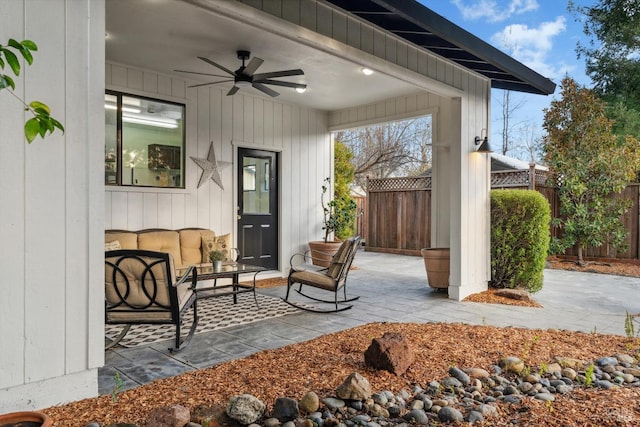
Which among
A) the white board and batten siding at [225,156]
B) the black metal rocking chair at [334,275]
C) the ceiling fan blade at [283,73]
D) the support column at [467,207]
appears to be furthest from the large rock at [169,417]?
the support column at [467,207]

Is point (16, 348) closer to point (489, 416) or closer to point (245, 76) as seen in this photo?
point (489, 416)

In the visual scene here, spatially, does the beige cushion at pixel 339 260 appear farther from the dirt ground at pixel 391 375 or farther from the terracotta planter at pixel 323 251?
the terracotta planter at pixel 323 251

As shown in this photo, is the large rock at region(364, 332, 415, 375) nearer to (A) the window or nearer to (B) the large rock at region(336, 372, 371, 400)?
A: (B) the large rock at region(336, 372, 371, 400)

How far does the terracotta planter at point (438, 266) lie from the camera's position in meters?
5.63

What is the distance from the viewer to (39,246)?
2.14 meters

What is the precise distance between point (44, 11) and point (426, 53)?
392 cm

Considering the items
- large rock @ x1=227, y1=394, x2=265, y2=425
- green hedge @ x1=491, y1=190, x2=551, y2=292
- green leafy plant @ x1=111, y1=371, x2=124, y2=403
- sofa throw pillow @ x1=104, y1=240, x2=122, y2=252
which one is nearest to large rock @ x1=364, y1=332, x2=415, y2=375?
large rock @ x1=227, y1=394, x2=265, y2=425

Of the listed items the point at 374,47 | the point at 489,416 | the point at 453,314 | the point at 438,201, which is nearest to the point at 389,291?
the point at 453,314

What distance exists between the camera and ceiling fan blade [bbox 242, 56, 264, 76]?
4.53 m

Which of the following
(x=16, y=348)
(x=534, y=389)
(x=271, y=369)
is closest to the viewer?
(x=16, y=348)

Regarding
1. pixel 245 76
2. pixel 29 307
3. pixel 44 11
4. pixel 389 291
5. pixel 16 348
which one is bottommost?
pixel 389 291

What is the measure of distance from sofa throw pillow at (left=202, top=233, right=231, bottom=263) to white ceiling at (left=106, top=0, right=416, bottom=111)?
7.71ft

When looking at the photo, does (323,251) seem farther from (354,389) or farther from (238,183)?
(354,389)

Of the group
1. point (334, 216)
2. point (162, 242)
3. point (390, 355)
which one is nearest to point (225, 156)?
point (162, 242)
